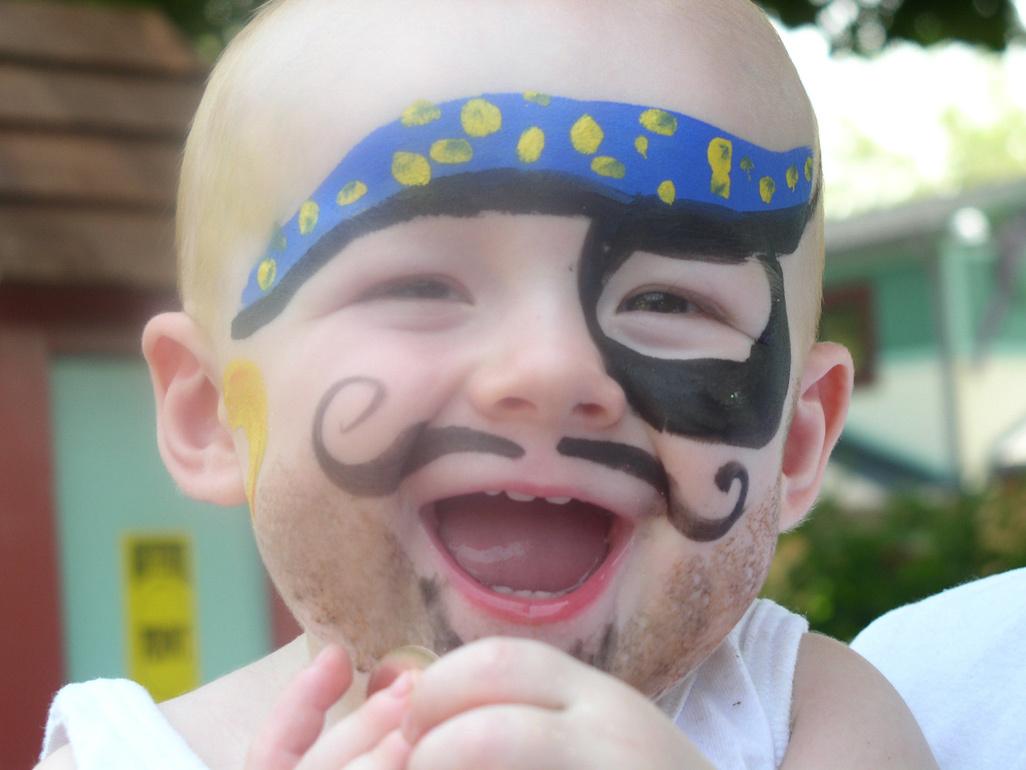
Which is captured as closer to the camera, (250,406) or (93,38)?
(250,406)

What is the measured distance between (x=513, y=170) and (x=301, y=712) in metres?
0.59

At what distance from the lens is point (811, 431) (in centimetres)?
148

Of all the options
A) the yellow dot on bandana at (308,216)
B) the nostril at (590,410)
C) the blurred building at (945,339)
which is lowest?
the blurred building at (945,339)

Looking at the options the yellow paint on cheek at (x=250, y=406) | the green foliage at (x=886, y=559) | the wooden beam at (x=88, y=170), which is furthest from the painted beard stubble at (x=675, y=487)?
the green foliage at (x=886, y=559)

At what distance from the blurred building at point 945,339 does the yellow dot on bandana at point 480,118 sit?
10.4 metres

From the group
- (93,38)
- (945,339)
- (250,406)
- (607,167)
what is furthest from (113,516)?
(945,339)

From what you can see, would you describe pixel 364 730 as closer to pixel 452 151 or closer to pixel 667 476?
pixel 667 476

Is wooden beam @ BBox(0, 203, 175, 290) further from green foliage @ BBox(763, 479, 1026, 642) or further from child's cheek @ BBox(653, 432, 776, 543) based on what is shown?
green foliage @ BBox(763, 479, 1026, 642)

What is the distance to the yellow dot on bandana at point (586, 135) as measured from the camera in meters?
1.18

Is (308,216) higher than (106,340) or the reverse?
higher

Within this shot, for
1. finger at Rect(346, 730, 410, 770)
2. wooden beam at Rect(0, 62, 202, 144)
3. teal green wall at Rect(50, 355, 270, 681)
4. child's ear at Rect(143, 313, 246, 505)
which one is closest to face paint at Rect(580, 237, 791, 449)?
finger at Rect(346, 730, 410, 770)

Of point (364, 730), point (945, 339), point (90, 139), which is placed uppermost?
point (364, 730)

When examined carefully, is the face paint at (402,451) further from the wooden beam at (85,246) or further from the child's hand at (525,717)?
the wooden beam at (85,246)

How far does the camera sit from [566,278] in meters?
1.17
